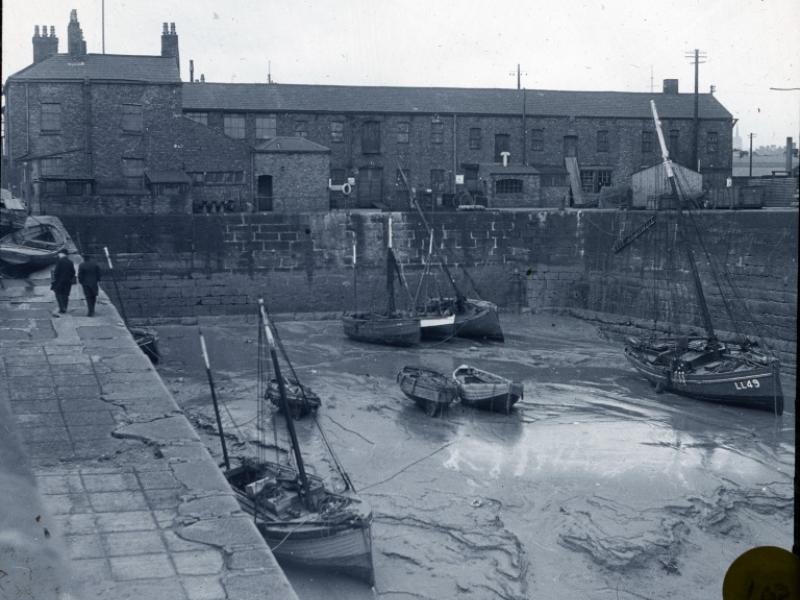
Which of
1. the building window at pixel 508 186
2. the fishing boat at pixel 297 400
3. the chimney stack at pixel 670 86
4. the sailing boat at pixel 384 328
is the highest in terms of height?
the chimney stack at pixel 670 86

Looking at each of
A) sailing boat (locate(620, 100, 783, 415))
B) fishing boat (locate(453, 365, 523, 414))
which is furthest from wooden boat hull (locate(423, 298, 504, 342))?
fishing boat (locate(453, 365, 523, 414))

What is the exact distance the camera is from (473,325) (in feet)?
81.9

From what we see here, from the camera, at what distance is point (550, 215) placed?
29.6m

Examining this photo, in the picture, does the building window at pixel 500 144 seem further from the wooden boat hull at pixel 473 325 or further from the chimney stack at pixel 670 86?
the wooden boat hull at pixel 473 325

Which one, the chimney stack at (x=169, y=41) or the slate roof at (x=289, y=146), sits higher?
the chimney stack at (x=169, y=41)

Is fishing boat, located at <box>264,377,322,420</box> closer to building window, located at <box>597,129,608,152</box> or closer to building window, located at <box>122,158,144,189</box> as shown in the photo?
building window, located at <box>122,158,144,189</box>

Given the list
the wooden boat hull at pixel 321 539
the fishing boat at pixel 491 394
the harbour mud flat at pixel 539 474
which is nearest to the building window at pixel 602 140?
the harbour mud flat at pixel 539 474

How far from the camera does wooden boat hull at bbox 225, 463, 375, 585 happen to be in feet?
31.1

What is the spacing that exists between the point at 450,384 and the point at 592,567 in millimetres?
6988

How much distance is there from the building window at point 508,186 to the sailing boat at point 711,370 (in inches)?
600

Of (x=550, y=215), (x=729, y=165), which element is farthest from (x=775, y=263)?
(x=729, y=165)

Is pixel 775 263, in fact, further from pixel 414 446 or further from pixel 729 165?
pixel 729 165

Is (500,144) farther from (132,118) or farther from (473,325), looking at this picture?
(473,325)

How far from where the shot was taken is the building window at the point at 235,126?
36.4 meters
